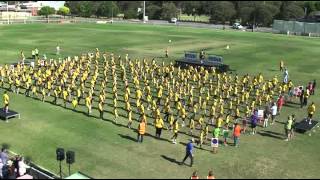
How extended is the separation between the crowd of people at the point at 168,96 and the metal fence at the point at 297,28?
157 ft

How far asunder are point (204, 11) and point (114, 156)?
118709mm

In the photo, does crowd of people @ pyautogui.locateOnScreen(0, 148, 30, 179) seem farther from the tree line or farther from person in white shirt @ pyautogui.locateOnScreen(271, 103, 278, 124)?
the tree line

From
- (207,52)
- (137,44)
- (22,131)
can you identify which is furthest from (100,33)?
(22,131)

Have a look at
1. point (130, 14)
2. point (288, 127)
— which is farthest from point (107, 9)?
point (288, 127)

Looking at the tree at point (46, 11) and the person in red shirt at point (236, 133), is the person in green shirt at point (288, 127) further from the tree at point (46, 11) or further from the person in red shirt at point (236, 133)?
the tree at point (46, 11)

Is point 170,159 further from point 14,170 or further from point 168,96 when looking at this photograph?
point 168,96

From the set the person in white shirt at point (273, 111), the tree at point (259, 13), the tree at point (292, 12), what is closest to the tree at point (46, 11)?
the tree at point (259, 13)

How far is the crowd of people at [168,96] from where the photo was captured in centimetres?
2762

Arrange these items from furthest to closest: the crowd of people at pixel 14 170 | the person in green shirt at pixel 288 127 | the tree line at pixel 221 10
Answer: the tree line at pixel 221 10
the person in green shirt at pixel 288 127
the crowd of people at pixel 14 170

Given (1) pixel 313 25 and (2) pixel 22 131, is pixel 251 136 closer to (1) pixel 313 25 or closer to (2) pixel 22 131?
(2) pixel 22 131

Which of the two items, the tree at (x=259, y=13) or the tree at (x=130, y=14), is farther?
the tree at (x=130, y=14)

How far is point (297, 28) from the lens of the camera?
285 feet

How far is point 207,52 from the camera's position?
5934cm

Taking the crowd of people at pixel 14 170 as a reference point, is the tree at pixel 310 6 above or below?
above
